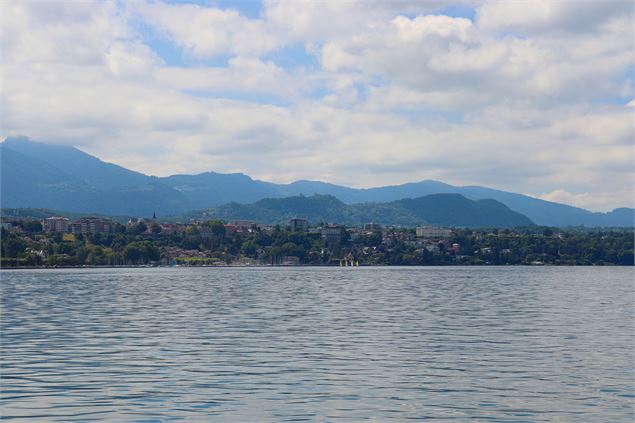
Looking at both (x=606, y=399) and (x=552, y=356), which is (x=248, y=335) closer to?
(x=552, y=356)

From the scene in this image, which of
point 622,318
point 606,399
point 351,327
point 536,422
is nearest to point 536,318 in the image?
point 622,318

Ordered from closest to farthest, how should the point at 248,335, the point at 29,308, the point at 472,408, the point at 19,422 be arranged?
1. the point at 19,422
2. the point at 472,408
3. the point at 248,335
4. the point at 29,308

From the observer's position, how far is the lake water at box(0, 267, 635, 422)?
29828mm

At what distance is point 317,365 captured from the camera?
132 feet

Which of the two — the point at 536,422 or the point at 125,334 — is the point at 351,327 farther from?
the point at 536,422

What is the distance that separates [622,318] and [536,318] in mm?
6702

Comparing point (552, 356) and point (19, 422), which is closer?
point (19, 422)

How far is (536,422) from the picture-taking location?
2788cm

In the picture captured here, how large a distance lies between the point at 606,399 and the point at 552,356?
12168 millimetres

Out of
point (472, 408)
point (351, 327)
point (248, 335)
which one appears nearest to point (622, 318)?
point (351, 327)

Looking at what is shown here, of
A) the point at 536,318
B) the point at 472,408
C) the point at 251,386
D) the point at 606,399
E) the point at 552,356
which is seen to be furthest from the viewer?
the point at 536,318

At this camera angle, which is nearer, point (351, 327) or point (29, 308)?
point (351, 327)

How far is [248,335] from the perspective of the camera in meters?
54.0

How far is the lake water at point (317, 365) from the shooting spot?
29828 mm
